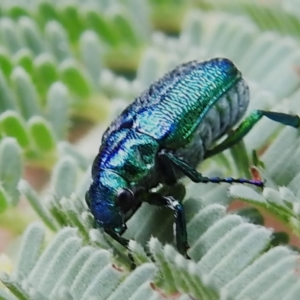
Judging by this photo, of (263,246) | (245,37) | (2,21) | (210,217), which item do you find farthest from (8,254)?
(245,37)

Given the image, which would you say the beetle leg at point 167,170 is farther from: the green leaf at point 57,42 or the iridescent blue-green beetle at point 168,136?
the green leaf at point 57,42

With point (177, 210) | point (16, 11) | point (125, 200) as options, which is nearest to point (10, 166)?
point (125, 200)

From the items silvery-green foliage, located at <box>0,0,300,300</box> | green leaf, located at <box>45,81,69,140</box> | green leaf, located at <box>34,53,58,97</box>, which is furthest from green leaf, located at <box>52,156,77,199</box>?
green leaf, located at <box>34,53,58,97</box>

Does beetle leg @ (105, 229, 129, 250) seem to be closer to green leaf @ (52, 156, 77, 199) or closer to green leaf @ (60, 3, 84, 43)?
green leaf @ (52, 156, 77, 199)

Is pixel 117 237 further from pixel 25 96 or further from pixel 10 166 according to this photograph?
pixel 25 96

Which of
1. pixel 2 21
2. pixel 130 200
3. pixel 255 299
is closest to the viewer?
pixel 255 299

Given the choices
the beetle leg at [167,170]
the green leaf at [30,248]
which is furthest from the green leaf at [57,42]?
the green leaf at [30,248]

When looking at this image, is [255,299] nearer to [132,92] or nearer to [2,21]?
[132,92]
